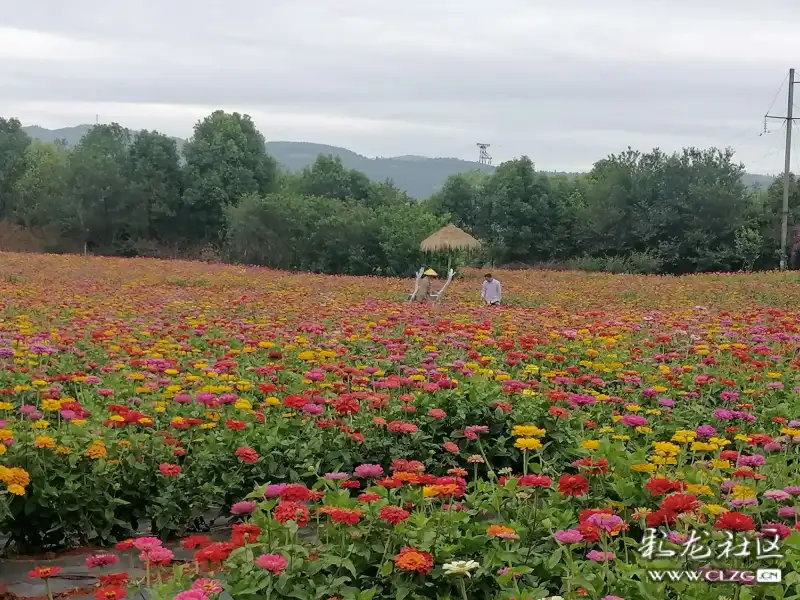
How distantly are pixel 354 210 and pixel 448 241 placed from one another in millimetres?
7466

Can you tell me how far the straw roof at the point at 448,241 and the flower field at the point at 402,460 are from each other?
20.2 m

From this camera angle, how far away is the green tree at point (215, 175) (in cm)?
4528

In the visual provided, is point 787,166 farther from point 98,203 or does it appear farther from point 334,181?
point 98,203

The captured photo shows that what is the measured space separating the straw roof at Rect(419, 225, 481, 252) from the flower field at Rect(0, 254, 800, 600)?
2020 centimetres

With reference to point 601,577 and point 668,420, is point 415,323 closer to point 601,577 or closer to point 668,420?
point 668,420

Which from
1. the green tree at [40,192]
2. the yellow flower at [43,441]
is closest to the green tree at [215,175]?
the green tree at [40,192]

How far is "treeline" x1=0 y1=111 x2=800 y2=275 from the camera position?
35.6 m

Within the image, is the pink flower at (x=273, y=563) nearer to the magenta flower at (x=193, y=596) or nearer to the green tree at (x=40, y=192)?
the magenta flower at (x=193, y=596)

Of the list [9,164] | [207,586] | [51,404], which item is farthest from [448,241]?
[9,164]

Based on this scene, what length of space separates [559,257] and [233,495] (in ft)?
127

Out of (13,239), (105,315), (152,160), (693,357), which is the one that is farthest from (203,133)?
(693,357)

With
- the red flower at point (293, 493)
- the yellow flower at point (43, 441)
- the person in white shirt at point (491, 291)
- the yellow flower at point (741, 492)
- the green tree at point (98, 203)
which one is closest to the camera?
the red flower at point (293, 493)

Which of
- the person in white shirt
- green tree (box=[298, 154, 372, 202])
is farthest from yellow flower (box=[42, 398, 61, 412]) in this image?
green tree (box=[298, 154, 372, 202])

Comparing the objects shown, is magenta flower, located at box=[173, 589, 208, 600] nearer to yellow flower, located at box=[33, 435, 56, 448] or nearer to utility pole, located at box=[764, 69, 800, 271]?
yellow flower, located at box=[33, 435, 56, 448]
